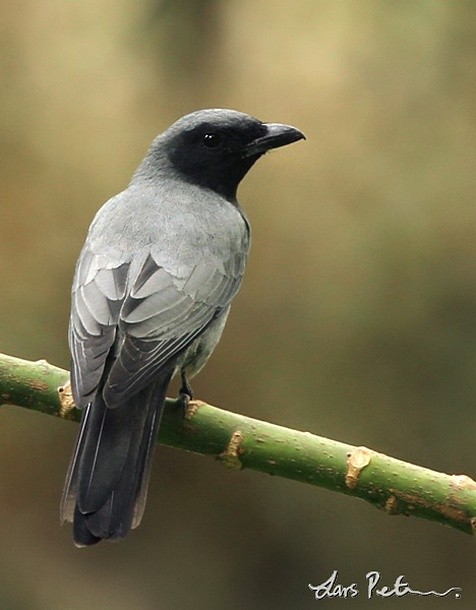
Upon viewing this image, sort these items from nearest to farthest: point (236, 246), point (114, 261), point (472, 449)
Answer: point (114, 261) → point (236, 246) → point (472, 449)

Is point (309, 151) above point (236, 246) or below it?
above

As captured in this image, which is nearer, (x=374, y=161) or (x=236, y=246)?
(x=236, y=246)

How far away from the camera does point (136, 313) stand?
348 cm

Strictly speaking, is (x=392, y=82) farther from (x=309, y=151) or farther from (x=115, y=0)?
(x=115, y=0)

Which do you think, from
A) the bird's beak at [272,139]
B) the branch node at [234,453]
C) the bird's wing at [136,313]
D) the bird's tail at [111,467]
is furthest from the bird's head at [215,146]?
the branch node at [234,453]

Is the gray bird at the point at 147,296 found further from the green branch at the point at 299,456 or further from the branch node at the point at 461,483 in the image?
the branch node at the point at 461,483

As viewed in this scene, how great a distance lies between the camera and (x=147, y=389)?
337 cm

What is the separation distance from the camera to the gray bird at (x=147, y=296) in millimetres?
3062

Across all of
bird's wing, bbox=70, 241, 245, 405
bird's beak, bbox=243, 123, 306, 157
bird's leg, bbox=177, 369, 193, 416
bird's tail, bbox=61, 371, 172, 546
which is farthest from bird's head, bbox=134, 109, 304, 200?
bird's tail, bbox=61, 371, 172, 546

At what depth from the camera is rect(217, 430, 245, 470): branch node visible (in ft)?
10.4

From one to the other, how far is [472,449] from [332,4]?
8.22 ft

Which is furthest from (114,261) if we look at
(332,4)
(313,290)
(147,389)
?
(332,4)
